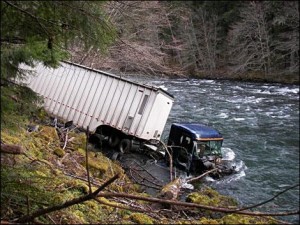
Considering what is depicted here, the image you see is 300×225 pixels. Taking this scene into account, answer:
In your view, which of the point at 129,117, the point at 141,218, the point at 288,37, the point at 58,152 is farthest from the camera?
the point at 288,37

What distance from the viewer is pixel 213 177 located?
1368 centimetres

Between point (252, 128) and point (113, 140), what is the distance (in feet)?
23.8

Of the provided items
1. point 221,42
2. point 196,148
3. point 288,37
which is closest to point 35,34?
point 196,148

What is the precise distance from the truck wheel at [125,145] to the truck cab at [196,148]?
170 centimetres

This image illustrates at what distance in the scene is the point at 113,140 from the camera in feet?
50.0

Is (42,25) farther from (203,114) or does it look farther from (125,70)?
(203,114)

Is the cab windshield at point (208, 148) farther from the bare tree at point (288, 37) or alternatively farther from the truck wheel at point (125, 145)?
the bare tree at point (288, 37)

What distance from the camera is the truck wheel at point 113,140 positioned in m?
15.1

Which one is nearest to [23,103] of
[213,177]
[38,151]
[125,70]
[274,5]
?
[38,151]

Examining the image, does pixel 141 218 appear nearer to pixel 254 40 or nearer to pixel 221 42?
pixel 254 40

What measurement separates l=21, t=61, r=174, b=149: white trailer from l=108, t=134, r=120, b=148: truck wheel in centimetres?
29

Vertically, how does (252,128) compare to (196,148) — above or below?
above

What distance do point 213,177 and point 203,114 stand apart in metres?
8.69

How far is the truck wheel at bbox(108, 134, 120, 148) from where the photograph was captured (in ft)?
49.6
